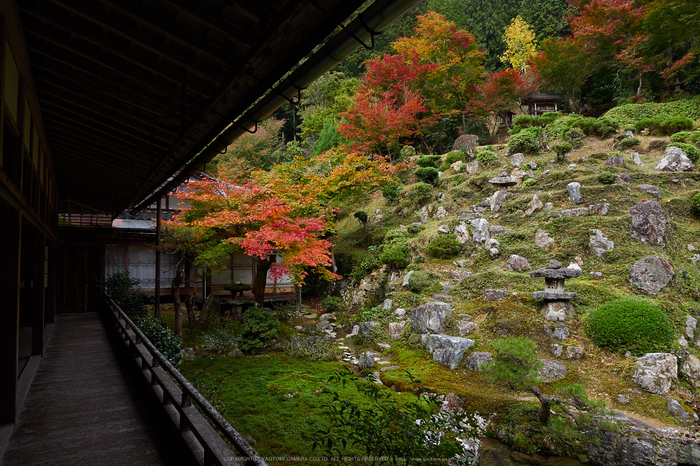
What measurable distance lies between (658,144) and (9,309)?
17.3 metres

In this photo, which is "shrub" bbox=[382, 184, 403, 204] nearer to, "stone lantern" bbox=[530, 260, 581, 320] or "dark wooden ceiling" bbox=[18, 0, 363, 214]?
"stone lantern" bbox=[530, 260, 581, 320]

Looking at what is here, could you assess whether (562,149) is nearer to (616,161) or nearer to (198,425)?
(616,161)

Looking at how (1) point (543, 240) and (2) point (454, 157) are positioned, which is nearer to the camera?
(1) point (543, 240)

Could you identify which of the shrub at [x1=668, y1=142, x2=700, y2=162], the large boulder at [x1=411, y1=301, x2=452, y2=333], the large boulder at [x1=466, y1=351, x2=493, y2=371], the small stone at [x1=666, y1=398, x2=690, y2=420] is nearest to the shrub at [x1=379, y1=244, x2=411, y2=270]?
the large boulder at [x1=411, y1=301, x2=452, y2=333]

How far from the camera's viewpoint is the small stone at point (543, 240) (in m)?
10.5

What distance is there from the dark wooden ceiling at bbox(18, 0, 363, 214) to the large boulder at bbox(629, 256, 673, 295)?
9.66 meters

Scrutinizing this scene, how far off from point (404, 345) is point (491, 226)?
525 cm

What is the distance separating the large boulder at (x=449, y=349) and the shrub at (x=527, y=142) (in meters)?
9.84

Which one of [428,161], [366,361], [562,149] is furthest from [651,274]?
[428,161]

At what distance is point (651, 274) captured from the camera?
8.61 meters

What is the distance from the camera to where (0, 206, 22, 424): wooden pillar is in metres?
3.41

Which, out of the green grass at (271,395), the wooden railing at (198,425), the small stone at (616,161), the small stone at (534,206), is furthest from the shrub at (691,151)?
the wooden railing at (198,425)

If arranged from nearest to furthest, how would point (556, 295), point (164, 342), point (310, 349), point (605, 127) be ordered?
1. point (164, 342)
2. point (556, 295)
3. point (310, 349)
4. point (605, 127)

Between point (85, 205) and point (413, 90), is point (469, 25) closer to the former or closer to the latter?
point (413, 90)
